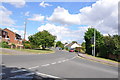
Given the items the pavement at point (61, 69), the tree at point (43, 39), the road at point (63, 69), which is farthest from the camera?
the tree at point (43, 39)

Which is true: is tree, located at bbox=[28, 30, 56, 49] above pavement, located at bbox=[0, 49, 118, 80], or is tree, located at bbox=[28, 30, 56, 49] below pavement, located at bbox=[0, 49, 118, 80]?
above

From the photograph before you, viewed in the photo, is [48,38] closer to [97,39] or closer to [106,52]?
[97,39]

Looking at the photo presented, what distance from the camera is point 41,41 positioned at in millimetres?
47062

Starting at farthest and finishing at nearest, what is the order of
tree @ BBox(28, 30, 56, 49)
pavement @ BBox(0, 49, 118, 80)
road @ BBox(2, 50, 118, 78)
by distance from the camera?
tree @ BBox(28, 30, 56, 49)
road @ BBox(2, 50, 118, 78)
pavement @ BBox(0, 49, 118, 80)

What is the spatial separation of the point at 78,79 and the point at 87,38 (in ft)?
113

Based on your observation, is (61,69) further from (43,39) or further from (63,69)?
(43,39)

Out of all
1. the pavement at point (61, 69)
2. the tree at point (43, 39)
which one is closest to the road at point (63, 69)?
the pavement at point (61, 69)

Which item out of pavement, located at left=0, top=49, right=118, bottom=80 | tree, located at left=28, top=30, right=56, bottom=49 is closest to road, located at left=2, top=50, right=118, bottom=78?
pavement, located at left=0, top=49, right=118, bottom=80

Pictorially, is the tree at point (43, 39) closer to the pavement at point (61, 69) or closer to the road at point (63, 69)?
the road at point (63, 69)

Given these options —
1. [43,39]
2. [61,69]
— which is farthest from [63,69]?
[43,39]

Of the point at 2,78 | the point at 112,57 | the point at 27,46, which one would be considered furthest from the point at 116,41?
the point at 27,46

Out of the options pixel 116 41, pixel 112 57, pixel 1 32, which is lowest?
pixel 112 57

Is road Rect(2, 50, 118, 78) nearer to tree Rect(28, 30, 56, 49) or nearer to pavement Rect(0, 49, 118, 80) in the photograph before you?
pavement Rect(0, 49, 118, 80)

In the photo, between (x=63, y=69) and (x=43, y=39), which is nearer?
(x=63, y=69)
